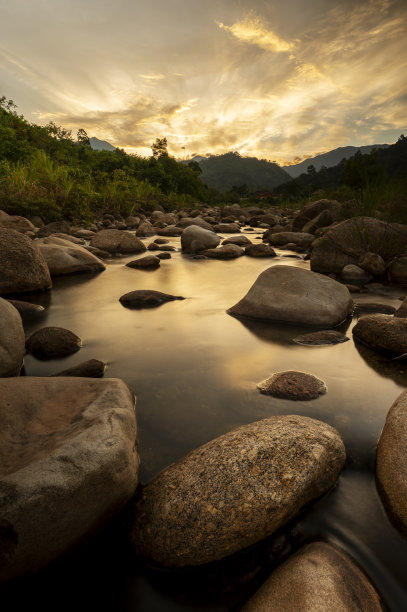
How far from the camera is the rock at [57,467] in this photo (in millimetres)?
1441

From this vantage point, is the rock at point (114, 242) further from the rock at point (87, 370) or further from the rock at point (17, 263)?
the rock at point (87, 370)

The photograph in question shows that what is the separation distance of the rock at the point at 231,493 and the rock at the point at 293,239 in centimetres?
1132

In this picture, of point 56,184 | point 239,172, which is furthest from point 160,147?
point 239,172

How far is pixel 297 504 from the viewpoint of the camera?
1.78m

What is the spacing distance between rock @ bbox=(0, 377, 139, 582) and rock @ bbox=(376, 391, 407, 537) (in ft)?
4.52

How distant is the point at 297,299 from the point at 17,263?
457cm

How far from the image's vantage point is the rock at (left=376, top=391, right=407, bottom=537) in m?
1.79

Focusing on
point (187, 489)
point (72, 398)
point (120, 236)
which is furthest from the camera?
point (120, 236)

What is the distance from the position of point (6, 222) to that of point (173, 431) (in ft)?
37.8

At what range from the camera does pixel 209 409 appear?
9.39ft

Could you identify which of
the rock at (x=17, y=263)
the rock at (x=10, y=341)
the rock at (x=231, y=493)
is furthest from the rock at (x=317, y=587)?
the rock at (x=17, y=263)

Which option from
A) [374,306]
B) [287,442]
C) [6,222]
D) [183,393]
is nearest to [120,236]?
[6,222]

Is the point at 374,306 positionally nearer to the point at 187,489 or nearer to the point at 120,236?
the point at 187,489

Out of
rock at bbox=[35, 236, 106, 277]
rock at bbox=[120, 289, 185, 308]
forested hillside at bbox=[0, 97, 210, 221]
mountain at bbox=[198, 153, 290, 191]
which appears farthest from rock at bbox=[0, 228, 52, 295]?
mountain at bbox=[198, 153, 290, 191]
